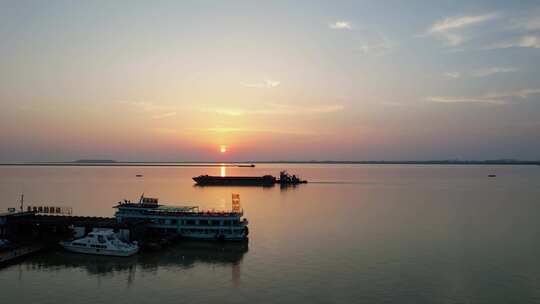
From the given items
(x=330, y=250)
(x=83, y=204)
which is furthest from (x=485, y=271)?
(x=83, y=204)

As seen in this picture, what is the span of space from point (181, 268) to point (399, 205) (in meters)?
67.8

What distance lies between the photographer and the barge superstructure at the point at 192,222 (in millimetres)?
59906

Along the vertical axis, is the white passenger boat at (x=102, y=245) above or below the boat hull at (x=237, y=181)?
below

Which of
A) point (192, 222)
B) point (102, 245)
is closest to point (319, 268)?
point (192, 222)

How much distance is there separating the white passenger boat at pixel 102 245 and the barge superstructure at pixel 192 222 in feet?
29.3

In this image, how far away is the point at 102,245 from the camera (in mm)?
50906

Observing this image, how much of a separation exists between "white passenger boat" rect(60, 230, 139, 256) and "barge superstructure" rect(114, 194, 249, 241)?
892cm

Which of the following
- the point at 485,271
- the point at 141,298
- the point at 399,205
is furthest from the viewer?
the point at 399,205

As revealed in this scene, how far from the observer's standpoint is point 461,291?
37094mm

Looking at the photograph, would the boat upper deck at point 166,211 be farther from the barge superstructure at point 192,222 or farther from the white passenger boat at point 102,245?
the white passenger boat at point 102,245

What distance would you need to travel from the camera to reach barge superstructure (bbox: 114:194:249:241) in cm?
5991

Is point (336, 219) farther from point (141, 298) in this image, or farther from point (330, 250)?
point (141, 298)

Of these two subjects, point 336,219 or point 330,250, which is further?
point 336,219

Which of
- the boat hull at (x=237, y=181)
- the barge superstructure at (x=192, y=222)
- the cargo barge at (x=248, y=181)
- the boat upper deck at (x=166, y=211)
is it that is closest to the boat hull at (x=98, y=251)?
the barge superstructure at (x=192, y=222)
